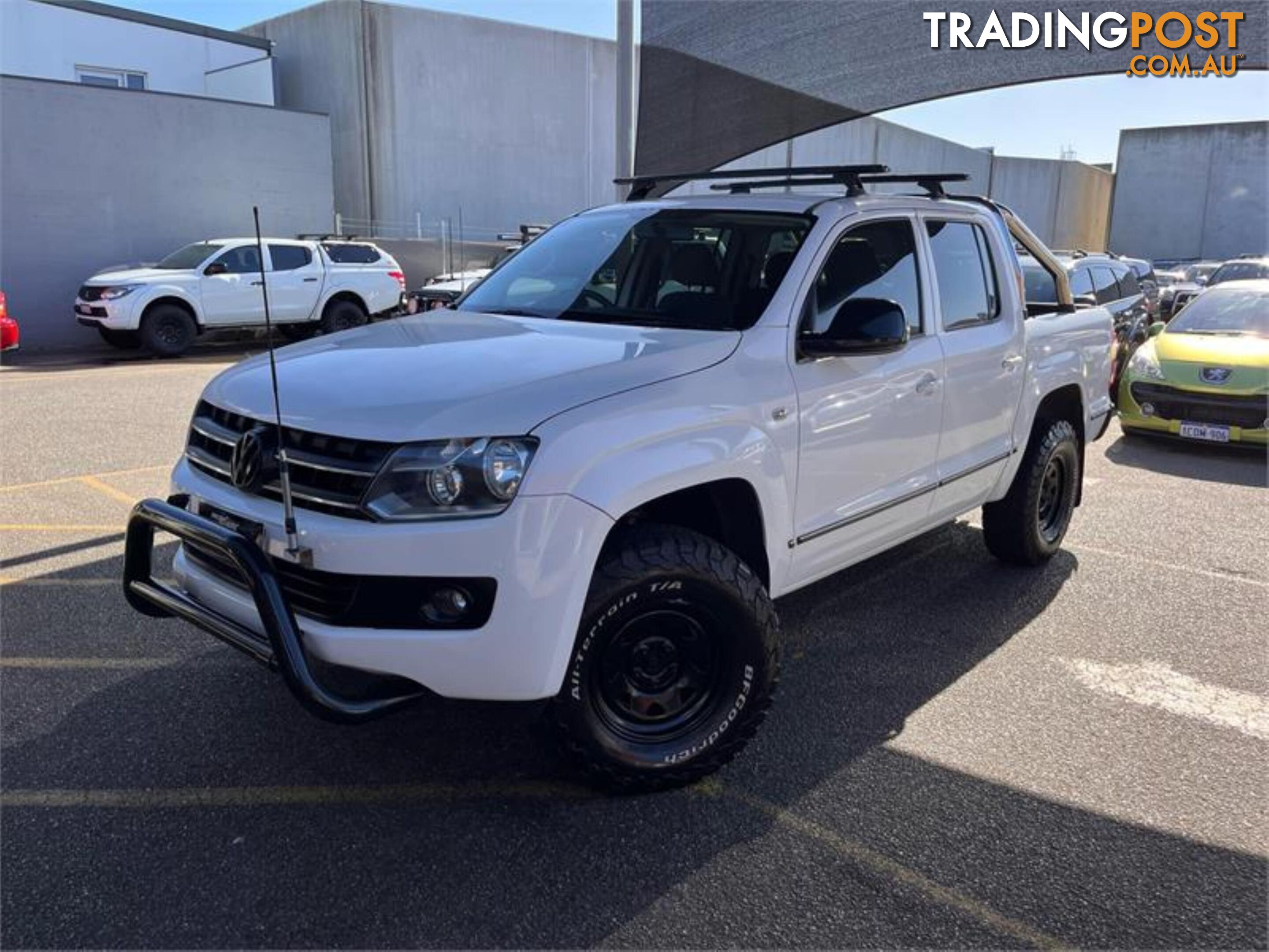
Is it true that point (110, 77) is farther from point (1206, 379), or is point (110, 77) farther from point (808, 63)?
point (1206, 379)

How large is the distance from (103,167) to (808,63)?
13886 millimetres

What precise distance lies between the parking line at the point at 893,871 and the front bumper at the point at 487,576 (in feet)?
2.74

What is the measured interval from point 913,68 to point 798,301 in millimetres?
6504

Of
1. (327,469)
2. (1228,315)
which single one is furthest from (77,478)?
(1228,315)

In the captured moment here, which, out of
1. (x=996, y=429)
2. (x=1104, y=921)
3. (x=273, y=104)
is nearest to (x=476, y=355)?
(x=1104, y=921)

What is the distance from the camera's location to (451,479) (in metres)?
2.76

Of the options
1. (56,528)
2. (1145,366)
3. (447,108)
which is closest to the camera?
(56,528)

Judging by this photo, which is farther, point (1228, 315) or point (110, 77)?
point (110, 77)

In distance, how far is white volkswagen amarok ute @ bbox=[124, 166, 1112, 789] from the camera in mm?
2773

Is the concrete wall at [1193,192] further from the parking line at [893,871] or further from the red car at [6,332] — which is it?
the parking line at [893,871]

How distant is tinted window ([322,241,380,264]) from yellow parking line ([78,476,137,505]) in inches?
422

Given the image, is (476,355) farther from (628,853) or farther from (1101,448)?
(1101,448)

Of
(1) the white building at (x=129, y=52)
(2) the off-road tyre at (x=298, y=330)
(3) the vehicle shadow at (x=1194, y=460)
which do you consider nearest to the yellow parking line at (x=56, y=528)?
(3) the vehicle shadow at (x=1194, y=460)
